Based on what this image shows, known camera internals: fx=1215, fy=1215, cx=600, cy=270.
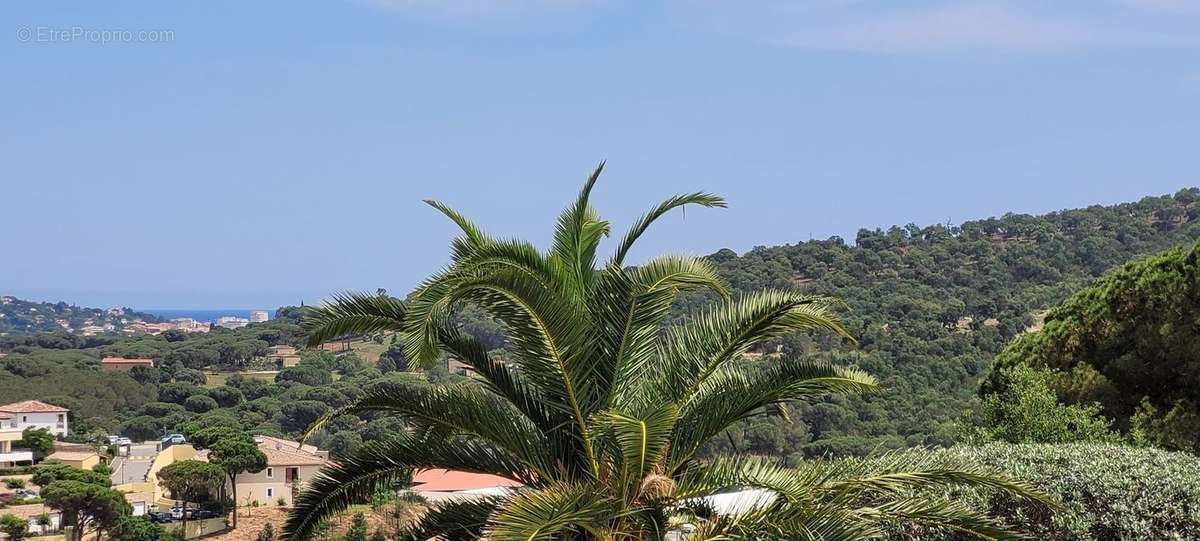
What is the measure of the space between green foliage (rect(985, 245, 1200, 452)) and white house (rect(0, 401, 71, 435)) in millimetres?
59381

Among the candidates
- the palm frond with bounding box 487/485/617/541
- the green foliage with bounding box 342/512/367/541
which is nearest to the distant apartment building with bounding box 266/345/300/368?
the green foliage with bounding box 342/512/367/541

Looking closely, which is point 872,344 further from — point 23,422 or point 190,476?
point 23,422

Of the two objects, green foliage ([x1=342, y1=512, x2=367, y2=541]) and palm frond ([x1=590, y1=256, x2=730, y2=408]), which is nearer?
palm frond ([x1=590, y1=256, x2=730, y2=408])

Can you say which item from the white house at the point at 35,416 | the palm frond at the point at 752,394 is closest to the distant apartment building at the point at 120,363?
the white house at the point at 35,416

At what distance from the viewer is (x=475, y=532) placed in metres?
6.94

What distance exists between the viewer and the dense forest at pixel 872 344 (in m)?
39.0

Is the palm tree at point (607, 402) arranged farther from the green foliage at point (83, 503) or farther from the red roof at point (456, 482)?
the green foliage at point (83, 503)

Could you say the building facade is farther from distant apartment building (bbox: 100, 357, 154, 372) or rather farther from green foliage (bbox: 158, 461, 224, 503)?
distant apartment building (bbox: 100, 357, 154, 372)

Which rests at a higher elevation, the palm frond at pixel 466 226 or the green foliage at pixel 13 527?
the palm frond at pixel 466 226

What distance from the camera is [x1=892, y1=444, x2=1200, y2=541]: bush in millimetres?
7344

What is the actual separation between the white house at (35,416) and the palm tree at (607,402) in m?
63.7

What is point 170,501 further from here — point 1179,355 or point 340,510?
point 340,510

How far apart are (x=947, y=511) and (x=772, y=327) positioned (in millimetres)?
1377

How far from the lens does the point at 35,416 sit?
68.3m
